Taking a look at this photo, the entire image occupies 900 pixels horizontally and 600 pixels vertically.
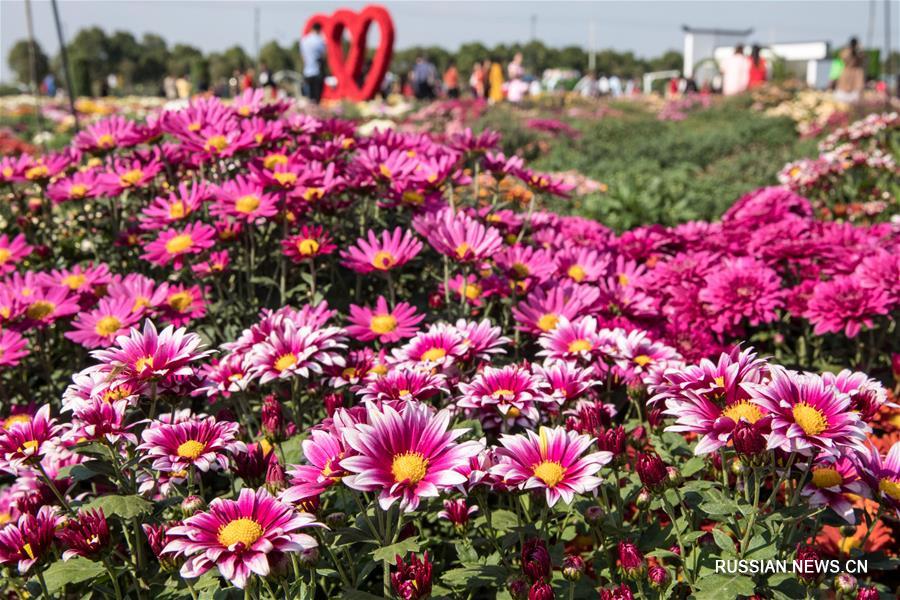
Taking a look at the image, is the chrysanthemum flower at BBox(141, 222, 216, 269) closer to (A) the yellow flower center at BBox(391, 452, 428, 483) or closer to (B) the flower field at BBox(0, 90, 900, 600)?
(B) the flower field at BBox(0, 90, 900, 600)

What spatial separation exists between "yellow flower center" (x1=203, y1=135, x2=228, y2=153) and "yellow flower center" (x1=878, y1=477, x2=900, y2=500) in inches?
87.0

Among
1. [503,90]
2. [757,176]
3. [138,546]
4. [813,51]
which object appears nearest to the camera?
[138,546]

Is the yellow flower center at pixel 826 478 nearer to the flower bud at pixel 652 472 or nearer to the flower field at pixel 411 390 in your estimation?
the flower field at pixel 411 390

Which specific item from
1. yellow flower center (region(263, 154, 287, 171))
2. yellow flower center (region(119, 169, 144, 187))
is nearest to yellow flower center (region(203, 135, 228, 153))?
yellow flower center (region(263, 154, 287, 171))

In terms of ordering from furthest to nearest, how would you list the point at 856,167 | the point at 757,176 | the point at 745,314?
the point at 757,176
the point at 856,167
the point at 745,314

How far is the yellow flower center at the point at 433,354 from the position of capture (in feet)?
5.96

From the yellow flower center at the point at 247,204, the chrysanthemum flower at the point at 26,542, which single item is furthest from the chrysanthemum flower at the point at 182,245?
the chrysanthemum flower at the point at 26,542

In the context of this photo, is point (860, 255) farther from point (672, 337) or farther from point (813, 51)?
point (813, 51)

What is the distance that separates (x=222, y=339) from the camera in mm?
2498

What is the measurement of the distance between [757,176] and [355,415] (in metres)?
9.29

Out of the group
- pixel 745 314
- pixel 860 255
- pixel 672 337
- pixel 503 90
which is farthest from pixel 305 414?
pixel 503 90

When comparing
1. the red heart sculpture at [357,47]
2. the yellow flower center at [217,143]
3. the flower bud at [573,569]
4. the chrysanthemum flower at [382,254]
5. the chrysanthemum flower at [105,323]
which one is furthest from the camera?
the red heart sculpture at [357,47]

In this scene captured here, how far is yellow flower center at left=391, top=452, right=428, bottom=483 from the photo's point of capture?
4.09ft

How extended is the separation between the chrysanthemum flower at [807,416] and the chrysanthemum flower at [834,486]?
130 millimetres
